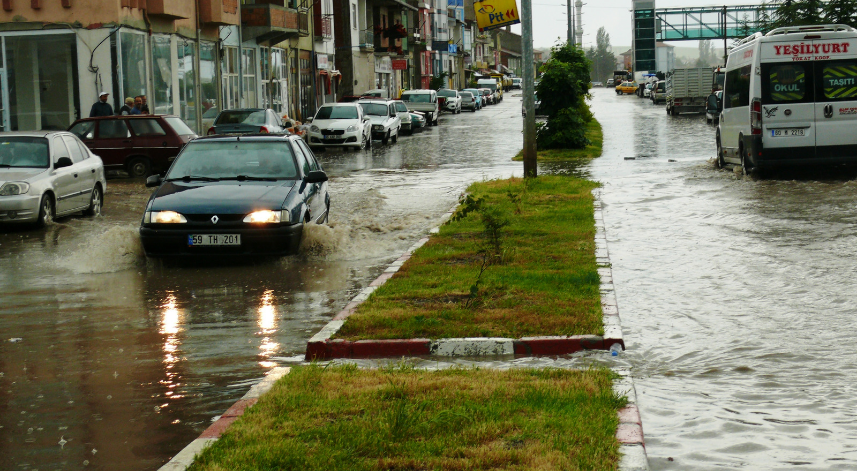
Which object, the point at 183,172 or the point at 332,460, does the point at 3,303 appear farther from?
the point at 332,460

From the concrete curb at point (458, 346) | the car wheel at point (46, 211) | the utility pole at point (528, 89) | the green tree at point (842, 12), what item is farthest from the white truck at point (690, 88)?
the concrete curb at point (458, 346)

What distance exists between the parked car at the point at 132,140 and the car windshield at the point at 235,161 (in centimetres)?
1157

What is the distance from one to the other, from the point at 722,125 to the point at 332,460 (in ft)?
61.2

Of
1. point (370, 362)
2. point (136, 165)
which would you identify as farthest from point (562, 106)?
point (370, 362)

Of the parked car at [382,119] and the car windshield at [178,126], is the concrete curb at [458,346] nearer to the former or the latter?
the car windshield at [178,126]

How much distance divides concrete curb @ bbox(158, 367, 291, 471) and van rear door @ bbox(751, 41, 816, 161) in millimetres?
13795

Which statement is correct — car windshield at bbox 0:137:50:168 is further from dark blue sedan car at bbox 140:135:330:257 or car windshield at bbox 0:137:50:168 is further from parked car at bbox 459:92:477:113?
parked car at bbox 459:92:477:113

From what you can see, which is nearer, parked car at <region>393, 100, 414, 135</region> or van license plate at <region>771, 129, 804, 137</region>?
van license plate at <region>771, 129, 804, 137</region>

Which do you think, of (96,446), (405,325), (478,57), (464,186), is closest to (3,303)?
(405,325)

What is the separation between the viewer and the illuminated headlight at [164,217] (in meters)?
11.2

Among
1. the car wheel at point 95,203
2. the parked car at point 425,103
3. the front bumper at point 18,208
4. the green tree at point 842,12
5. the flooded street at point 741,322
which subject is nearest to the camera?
the flooded street at point 741,322

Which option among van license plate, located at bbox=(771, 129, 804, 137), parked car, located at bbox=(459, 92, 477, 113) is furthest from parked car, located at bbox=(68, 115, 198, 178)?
parked car, located at bbox=(459, 92, 477, 113)

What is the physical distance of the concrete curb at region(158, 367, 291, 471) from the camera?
4762 mm

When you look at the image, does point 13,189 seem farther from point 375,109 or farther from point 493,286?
point 375,109
